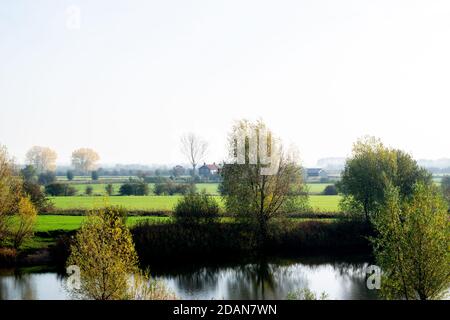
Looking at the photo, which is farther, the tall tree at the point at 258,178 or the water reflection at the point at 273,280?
the tall tree at the point at 258,178

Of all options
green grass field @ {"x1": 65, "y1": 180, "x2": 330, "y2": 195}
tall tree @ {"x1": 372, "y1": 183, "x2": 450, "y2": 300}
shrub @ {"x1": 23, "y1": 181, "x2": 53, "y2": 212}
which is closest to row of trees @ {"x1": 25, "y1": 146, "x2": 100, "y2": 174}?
green grass field @ {"x1": 65, "y1": 180, "x2": 330, "y2": 195}

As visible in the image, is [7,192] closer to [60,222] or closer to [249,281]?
[60,222]

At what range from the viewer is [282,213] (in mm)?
44094

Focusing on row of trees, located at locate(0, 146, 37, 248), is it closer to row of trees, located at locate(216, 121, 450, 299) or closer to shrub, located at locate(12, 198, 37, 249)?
shrub, located at locate(12, 198, 37, 249)

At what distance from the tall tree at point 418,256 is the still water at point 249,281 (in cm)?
612

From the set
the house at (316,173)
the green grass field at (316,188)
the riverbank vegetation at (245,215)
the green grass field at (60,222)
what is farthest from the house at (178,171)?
the green grass field at (60,222)

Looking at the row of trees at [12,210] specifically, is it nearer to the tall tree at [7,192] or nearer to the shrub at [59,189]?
the tall tree at [7,192]

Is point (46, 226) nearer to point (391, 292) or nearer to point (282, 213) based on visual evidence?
point (282, 213)

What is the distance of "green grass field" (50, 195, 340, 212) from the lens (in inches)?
2127

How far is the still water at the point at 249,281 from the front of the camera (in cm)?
2959

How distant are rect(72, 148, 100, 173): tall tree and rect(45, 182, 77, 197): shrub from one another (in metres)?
21.3

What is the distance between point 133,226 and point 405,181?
25.5m

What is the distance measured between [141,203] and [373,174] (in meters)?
25.7

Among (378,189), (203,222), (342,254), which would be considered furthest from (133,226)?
(378,189)
